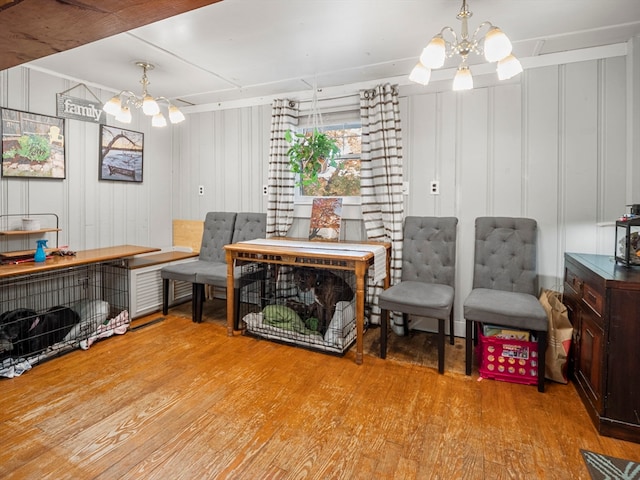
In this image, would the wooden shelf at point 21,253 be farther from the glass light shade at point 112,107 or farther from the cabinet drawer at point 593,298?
the cabinet drawer at point 593,298

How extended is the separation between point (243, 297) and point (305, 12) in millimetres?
2633

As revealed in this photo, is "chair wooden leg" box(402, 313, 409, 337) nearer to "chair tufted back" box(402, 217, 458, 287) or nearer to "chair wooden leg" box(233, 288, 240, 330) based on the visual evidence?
"chair tufted back" box(402, 217, 458, 287)

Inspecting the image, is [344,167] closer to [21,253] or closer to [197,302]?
[197,302]

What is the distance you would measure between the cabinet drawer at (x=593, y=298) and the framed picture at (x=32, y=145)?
425 centimetres

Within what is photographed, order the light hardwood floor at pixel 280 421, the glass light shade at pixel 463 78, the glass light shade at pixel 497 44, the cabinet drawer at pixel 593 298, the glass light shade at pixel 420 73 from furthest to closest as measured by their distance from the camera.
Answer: the glass light shade at pixel 463 78, the glass light shade at pixel 420 73, the cabinet drawer at pixel 593 298, the glass light shade at pixel 497 44, the light hardwood floor at pixel 280 421

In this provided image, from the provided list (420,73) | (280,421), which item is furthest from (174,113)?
(280,421)

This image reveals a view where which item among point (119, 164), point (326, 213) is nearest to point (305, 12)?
point (326, 213)

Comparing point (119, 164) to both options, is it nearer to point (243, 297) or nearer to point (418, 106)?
point (243, 297)

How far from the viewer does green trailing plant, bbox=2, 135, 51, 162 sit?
119 inches

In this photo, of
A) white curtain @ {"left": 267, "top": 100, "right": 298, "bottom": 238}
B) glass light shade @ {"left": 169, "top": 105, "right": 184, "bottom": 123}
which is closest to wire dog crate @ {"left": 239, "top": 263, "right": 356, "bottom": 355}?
white curtain @ {"left": 267, "top": 100, "right": 298, "bottom": 238}

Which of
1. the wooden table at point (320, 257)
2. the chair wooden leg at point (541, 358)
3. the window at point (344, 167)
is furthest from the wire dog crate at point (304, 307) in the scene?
the chair wooden leg at point (541, 358)

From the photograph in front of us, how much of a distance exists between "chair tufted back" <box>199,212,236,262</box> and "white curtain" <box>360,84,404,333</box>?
1.56m

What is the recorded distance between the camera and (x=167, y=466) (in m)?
1.63

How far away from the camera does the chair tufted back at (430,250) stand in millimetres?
3029
